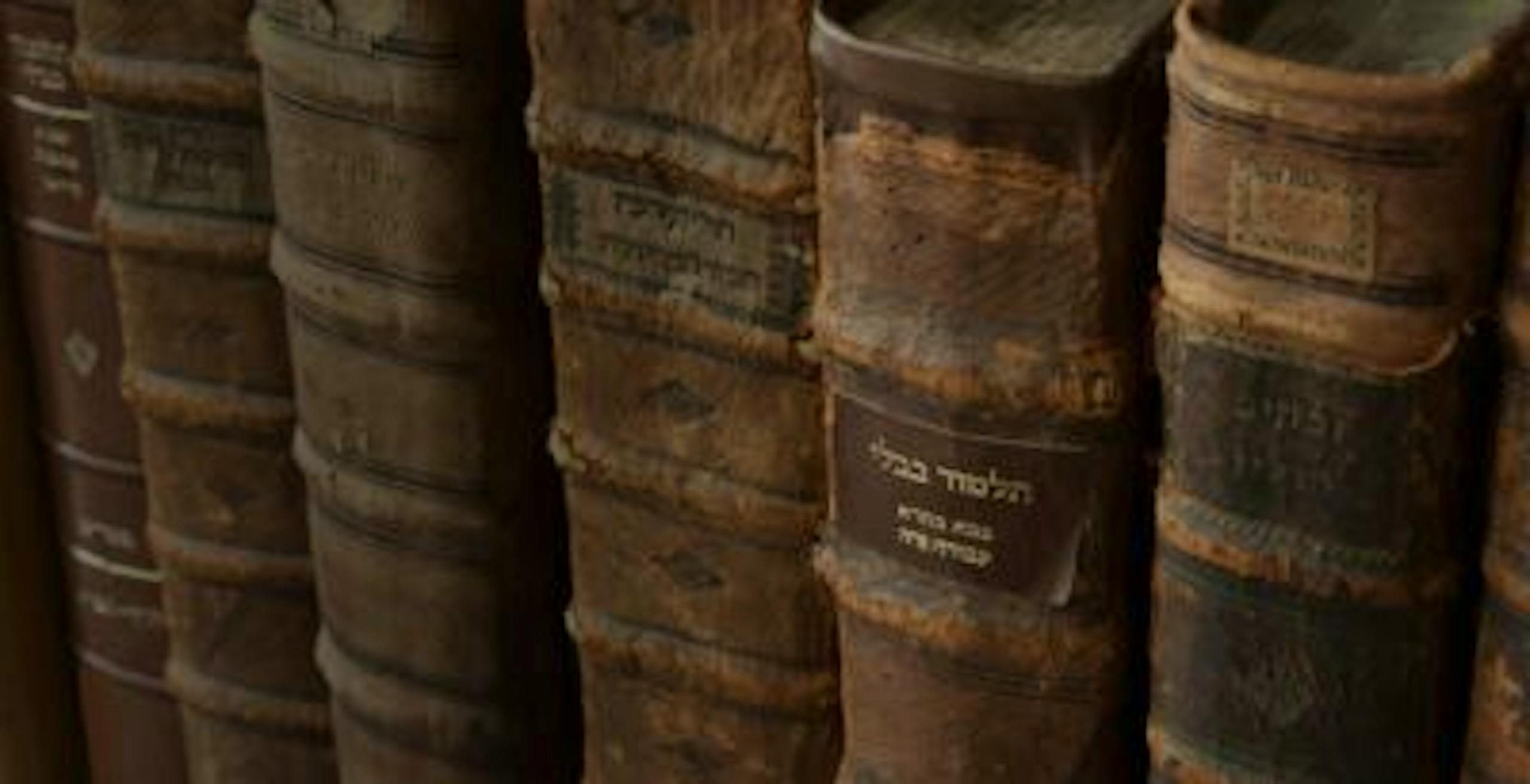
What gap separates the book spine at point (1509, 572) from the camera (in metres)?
0.89

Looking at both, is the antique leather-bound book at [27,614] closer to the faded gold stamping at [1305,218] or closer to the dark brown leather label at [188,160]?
the dark brown leather label at [188,160]

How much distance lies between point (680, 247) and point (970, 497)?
0.50ft

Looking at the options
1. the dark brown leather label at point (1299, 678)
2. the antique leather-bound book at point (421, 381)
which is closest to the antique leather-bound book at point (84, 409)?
the antique leather-bound book at point (421, 381)

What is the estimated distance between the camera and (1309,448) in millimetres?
934

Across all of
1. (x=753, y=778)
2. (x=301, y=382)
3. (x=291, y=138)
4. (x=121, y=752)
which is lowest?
(x=121, y=752)

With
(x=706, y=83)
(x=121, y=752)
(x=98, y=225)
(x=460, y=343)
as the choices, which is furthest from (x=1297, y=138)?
(x=121, y=752)

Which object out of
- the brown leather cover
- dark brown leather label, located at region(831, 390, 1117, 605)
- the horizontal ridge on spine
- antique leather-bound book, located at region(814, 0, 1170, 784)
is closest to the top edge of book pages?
antique leather-bound book, located at region(814, 0, 1170, 784)

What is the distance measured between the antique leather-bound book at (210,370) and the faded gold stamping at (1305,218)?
1.59 ft

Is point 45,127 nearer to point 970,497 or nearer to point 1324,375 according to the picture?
point 970,497

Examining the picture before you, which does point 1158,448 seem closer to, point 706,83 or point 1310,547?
point 1310,547

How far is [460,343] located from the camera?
3.84 feet

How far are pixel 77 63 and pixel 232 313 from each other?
126 millimetres

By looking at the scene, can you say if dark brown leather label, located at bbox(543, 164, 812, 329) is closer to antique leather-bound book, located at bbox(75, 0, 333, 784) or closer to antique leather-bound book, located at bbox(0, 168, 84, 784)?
antique leather-bound book, located at bbox(75, 0, 333, 784)

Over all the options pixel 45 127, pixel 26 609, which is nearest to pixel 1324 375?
pixel 45 127
